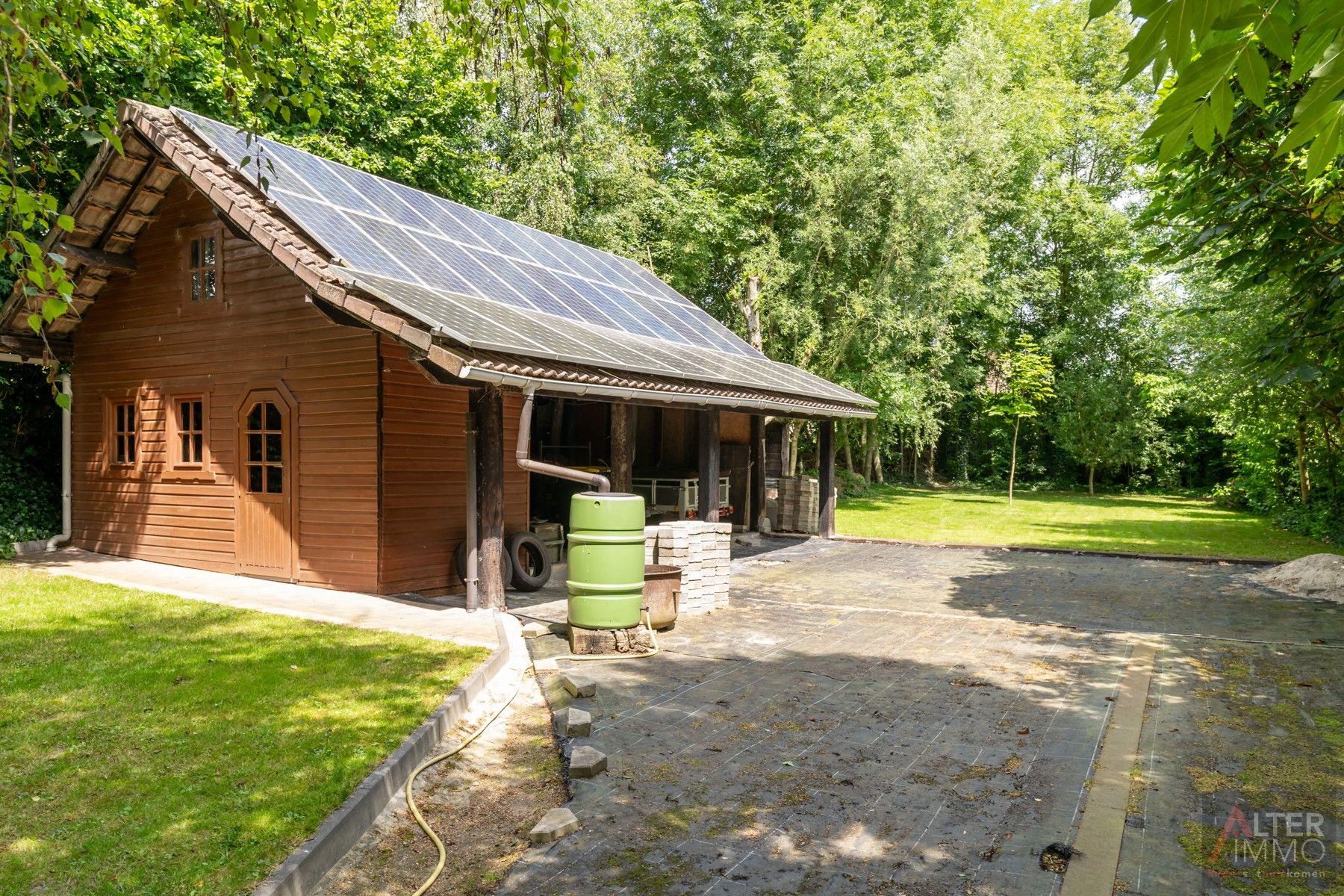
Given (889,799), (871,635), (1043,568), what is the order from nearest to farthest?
(889,799) → (871,635) → (1043,568)

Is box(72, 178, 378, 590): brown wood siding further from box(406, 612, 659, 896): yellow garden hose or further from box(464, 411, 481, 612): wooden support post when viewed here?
box(406, 612, 659, 896): yellow garden hose

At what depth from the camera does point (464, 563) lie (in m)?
9.45

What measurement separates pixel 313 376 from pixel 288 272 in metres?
1.27

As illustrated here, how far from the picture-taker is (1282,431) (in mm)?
19000

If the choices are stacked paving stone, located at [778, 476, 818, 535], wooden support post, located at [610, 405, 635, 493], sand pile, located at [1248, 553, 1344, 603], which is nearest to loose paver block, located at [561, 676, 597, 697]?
wooden support post, located at [610, 405, 635, 493]

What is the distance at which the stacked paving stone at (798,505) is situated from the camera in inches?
658

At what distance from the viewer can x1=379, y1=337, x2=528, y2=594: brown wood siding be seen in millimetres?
8961

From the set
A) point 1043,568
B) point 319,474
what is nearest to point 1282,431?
point 1043,568

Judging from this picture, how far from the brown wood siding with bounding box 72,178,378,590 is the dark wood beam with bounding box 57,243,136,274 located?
19 centimetres

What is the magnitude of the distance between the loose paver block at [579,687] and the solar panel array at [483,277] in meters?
2.88

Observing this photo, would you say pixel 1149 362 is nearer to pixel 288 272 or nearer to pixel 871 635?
pixel 871 635

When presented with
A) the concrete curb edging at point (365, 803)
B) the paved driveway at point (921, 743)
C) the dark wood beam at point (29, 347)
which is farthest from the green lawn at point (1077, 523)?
the dark wood beam at point (29, 347)

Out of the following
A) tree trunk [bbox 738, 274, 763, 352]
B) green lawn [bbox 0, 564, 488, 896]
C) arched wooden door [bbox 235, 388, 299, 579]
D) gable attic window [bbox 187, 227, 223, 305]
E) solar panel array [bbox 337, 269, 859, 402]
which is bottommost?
green lawn [bbox 0, 564, 488, 896]

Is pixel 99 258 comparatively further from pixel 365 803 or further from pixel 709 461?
pixel 365 803
